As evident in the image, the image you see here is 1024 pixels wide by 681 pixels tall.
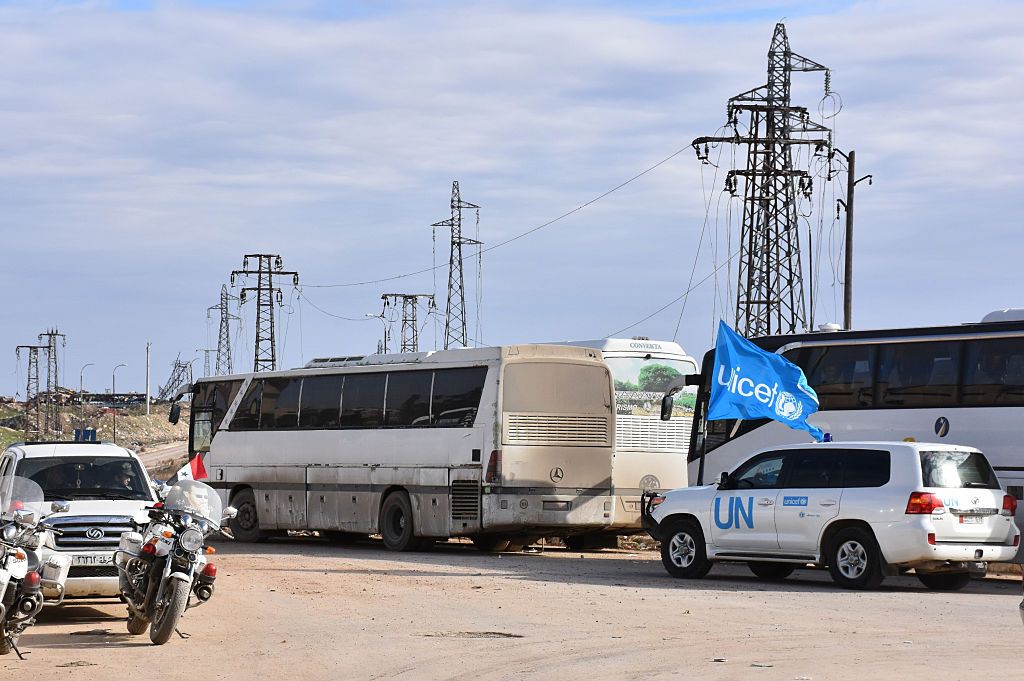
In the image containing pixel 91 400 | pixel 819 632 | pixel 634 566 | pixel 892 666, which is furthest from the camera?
pixel 91 400

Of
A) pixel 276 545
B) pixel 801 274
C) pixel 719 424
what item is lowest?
pixel 276 545

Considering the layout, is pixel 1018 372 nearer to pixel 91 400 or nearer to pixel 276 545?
pixel 276 545

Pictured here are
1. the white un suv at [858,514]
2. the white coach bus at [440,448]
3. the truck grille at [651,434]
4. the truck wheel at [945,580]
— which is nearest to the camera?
the white un suv at [858,514]

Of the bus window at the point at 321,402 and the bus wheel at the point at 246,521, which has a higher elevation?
the bus window at the point at 321,402

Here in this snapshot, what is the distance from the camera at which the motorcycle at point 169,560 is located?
13688 mm

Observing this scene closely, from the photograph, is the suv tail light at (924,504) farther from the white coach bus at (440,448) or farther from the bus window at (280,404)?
the bus window at (280,404)

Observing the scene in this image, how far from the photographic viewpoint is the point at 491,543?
28.7m

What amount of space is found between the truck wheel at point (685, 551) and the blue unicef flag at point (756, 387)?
2769mm

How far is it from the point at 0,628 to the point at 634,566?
1320 cm

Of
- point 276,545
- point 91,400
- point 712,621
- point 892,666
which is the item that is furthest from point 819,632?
point 91,400

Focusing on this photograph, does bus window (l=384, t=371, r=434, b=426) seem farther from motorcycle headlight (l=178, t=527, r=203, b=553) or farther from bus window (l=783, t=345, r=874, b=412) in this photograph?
motorcycle headlight (l=178, t=527, r=203, b=553)

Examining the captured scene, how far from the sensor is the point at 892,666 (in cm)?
1235

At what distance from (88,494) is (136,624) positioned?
9.82 ft

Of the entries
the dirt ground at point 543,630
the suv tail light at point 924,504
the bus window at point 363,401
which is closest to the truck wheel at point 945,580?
the dirt ground at point 543,630
